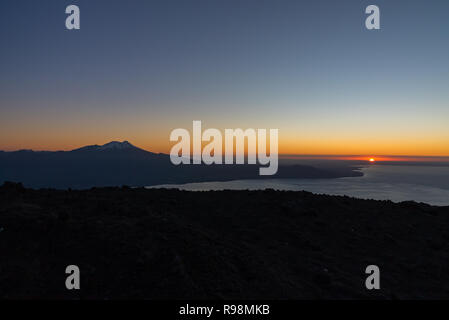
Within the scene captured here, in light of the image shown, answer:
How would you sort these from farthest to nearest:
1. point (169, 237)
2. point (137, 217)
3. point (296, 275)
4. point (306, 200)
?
1. point (306, 200)
2. point (137, 217)
3. point (169, 237)
4. point (296, 275)

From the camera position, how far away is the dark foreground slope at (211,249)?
11.1 m

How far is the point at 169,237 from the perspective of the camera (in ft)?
48.2

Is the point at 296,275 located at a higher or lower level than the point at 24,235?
lower

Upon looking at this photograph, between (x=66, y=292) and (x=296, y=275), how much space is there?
10087 mm

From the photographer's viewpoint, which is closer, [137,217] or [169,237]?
[169,237]

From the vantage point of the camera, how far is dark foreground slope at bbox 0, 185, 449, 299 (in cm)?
1112

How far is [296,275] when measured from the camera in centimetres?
1338

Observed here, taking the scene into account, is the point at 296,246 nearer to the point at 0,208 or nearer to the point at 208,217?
the point at 208,217

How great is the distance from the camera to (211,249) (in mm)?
13844

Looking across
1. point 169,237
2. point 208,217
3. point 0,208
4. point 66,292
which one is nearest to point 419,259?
point 208,217
